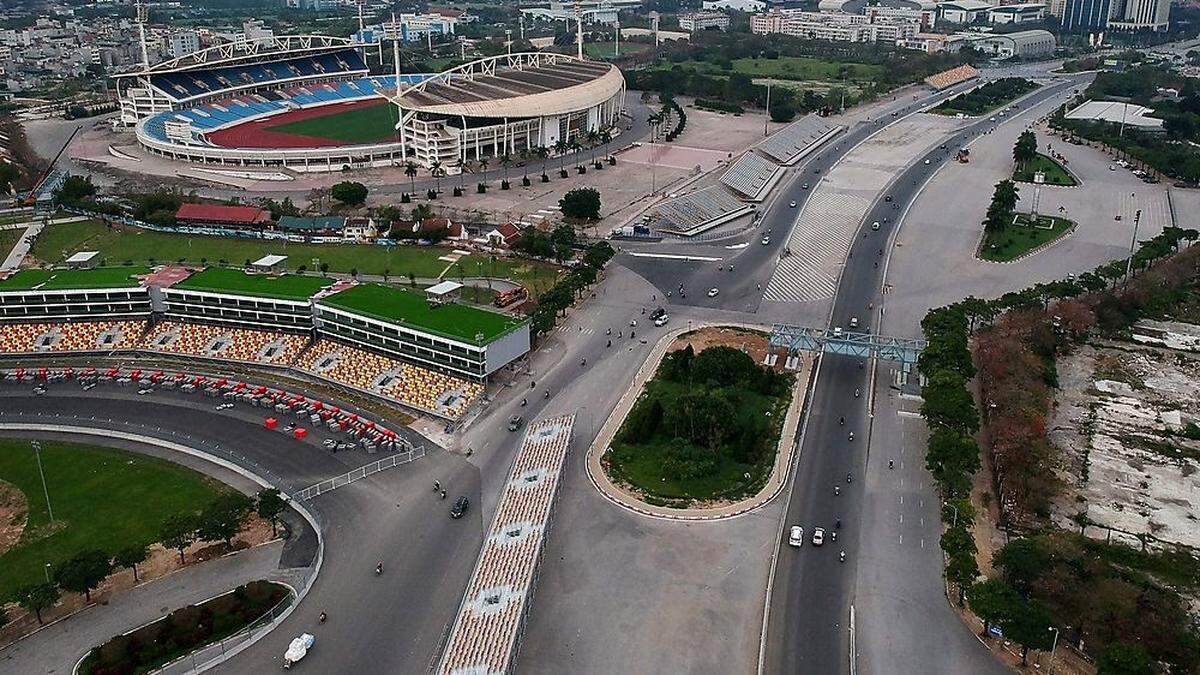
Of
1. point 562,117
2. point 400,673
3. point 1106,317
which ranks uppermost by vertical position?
point 562,117

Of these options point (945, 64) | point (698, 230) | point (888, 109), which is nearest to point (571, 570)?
point (698, 230)

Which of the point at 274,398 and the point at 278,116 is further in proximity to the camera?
the point at 278,116

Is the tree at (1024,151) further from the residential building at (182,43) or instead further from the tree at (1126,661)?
the residential building at (182,43)

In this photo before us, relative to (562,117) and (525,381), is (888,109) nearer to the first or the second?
(562,117)

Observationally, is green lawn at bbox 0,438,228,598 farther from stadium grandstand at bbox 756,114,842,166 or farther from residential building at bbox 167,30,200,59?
residential building at bbox 167,30,200,59

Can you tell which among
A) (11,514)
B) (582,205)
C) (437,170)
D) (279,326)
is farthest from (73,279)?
(437,170)

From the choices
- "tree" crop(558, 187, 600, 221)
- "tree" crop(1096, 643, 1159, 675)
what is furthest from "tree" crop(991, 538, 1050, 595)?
"tree" crop(558, 187, 600, 221)

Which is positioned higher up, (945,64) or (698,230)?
(945,64)
